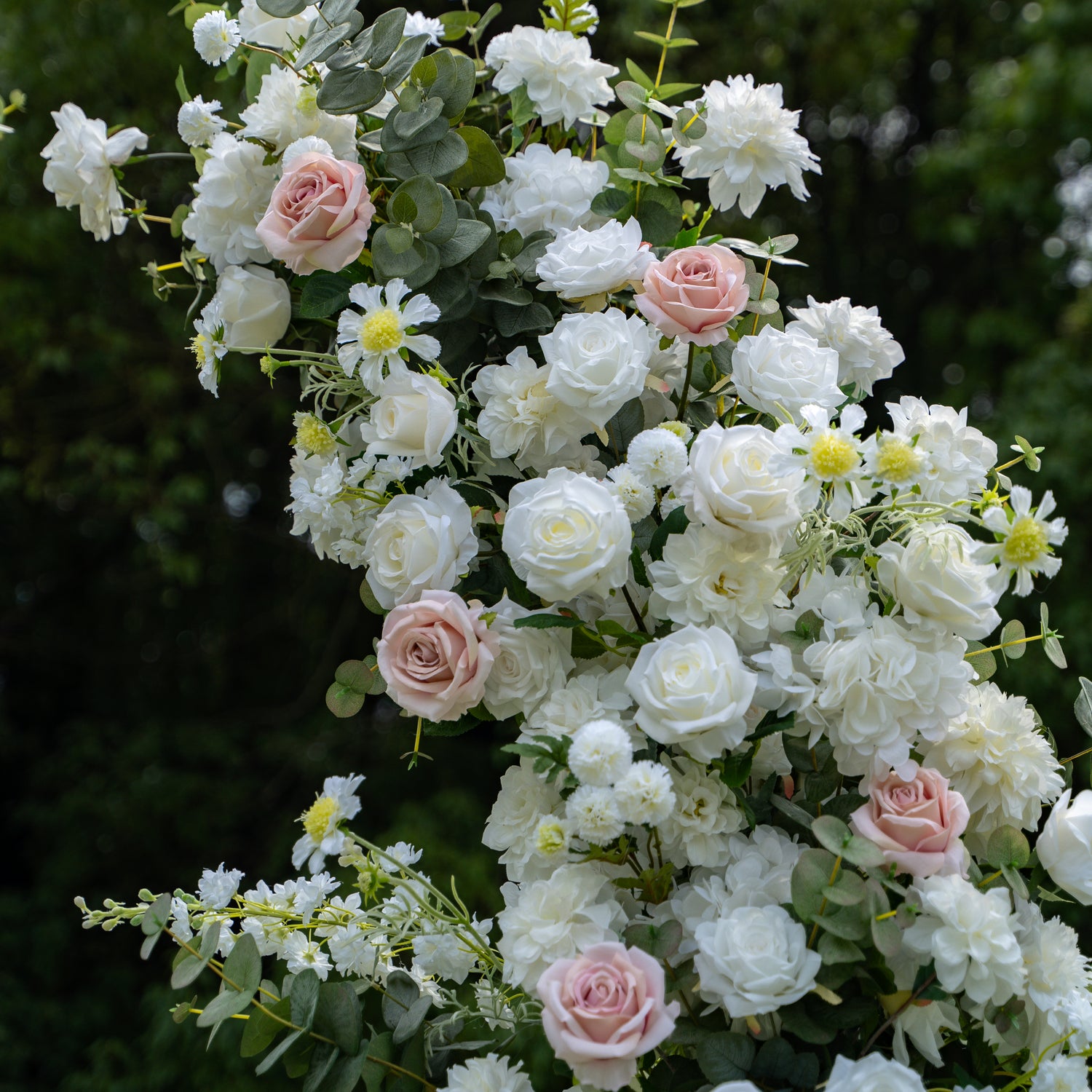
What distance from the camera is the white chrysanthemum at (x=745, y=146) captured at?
0.77m

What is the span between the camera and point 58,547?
3145 millimetres

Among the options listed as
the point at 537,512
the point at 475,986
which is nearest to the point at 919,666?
the point at 537,512

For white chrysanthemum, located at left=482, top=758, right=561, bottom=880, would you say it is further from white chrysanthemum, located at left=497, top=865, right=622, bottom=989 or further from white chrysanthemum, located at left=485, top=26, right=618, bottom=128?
white chrysanthemum, located at left=485, top=26, right=618, bottom=128

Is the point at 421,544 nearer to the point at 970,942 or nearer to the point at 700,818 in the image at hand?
the point at 700,818

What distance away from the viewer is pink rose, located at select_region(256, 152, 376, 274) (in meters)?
0.72

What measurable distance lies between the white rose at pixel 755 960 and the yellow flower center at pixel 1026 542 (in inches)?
9.5

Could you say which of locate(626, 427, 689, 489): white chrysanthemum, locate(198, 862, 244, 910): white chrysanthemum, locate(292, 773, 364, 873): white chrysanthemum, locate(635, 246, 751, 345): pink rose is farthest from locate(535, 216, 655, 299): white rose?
locate(198, 862, 244, 910): white chrysanthemum

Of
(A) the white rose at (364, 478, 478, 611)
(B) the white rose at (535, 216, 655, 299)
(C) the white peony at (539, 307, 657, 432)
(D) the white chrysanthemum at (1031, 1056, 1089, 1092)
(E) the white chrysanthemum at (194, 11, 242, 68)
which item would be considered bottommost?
(D) the white chrysanthemum at (1031, 1056, 1089, 1092)

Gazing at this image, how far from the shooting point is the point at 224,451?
3.05 meters

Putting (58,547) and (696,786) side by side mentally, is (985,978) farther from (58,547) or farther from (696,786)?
(58,547)

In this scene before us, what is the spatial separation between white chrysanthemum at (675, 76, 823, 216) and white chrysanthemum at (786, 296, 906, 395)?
9cm

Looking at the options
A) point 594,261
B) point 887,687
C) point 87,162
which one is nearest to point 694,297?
point 594,261

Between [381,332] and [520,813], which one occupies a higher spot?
[381,332]

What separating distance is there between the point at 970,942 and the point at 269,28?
2.70ft
